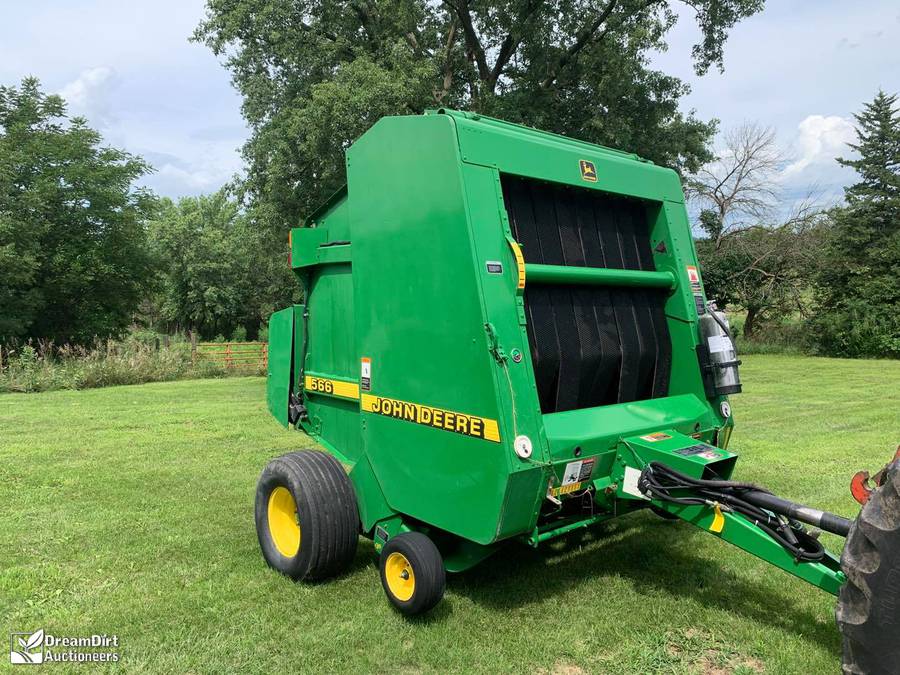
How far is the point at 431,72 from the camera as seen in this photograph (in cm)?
1541

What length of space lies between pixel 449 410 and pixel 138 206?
28.6 meters

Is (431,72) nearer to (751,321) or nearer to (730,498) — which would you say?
(730,498)

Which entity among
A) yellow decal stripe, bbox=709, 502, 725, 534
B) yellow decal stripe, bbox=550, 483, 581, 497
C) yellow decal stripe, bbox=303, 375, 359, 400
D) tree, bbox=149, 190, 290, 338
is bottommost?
yellow decal stripe, bbox=709, 502, 725, 534

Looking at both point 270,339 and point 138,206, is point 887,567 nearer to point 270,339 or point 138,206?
point 270,339

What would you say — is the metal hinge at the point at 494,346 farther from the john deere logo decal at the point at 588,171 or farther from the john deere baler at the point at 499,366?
the john deere logo decal at the point at 588,171

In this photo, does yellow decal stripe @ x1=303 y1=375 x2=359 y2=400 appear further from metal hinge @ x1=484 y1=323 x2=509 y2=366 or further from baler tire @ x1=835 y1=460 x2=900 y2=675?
baler tire @ x1=835 y1=460 x2=900 y2=675

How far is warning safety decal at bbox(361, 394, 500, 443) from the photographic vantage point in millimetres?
3097

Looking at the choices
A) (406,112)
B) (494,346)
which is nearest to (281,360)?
(494,346)

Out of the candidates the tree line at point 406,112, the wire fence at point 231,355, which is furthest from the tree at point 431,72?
the wire fence at point 231,355

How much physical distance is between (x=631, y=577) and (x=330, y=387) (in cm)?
243

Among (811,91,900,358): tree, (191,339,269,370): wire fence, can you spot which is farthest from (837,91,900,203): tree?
(191,339,269,370): wire fence

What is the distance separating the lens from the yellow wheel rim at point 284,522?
4242 mm

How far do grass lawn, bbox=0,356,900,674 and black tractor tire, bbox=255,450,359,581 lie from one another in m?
0.16

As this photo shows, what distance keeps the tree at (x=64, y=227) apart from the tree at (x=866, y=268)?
28636 mm
